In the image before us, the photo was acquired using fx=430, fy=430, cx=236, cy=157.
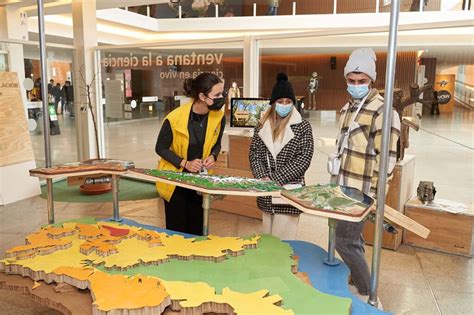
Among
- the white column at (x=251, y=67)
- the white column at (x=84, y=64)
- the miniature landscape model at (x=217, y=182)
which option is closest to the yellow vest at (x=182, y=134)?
the miniature landscape model at (x=217, y=182)

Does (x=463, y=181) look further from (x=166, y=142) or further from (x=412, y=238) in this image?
(x=166, y=142)

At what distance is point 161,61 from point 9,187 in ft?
8.79

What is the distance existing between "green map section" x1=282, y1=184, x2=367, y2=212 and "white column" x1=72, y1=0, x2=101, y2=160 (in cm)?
534

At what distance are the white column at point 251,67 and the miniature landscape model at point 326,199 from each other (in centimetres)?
315

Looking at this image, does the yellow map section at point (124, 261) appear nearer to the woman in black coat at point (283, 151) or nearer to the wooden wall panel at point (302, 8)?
the woman in black coat at point (283, 151)

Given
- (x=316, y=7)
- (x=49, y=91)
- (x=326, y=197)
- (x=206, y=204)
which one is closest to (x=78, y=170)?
(x=206, y=204)

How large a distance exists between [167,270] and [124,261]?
24 cm

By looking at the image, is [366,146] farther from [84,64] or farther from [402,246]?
[84,64]

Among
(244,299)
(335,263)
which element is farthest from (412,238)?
(244,299)

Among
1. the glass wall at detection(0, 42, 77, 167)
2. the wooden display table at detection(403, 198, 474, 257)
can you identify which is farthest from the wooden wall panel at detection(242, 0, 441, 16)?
the wooden display table at detection(403, 198, 474, 257)

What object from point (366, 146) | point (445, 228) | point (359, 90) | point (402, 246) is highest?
point (359, 90)

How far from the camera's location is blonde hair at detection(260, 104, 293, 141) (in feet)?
9.12

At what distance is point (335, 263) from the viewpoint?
236cm

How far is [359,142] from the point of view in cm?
245
